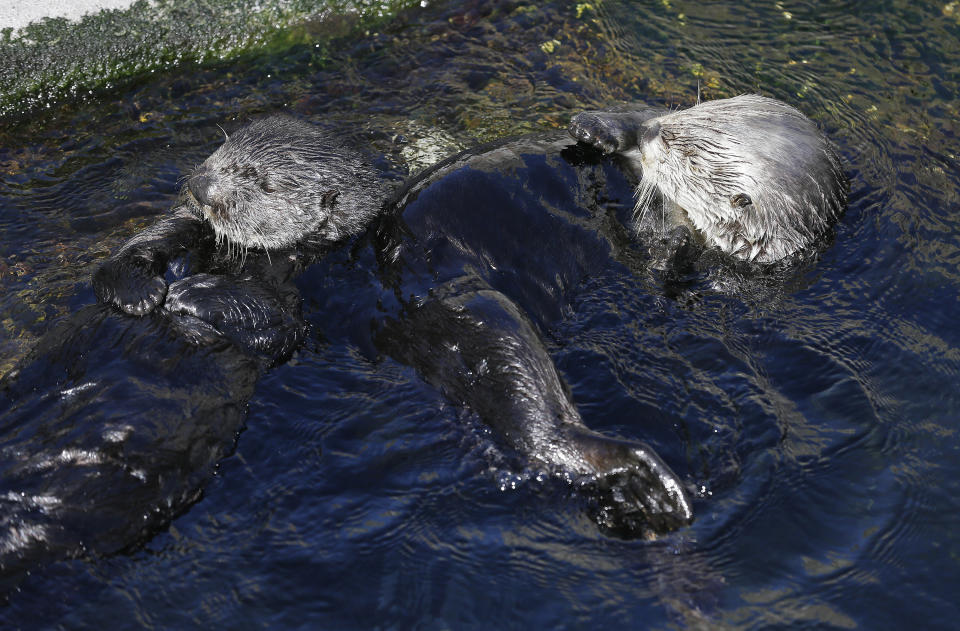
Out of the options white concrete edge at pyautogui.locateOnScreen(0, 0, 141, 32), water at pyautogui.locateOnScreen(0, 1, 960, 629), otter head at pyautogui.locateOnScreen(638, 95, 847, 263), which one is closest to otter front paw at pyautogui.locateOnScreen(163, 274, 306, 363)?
water at pyautogui.locateOnScreen(0, 1, 960, 629)

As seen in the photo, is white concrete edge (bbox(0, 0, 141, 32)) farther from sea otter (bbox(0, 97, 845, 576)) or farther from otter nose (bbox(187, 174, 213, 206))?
otter nose (bbox(187, 174, 213, 206))

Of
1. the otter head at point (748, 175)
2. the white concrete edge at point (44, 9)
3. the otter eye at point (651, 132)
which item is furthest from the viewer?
the white concrete edge at point (44, 9)

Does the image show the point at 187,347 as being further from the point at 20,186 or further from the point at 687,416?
the point at 20,186

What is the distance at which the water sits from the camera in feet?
9.59

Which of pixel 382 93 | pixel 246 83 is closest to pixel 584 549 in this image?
pixel 382 93

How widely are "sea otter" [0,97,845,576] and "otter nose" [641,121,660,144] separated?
1 cm

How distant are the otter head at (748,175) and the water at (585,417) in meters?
0.26

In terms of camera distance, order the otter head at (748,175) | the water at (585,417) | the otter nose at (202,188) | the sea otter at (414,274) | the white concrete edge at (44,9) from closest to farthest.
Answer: the water at (585,417) < the sea otter at (414,274) < the otter nose at (202,188) < the otter head at (748,175) < the white concrete edge at (44,9)

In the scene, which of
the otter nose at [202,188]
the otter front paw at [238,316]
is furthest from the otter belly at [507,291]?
the otter nose at [202,188]

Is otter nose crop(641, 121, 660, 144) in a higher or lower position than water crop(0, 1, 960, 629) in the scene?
higher

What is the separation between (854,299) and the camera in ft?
14.1

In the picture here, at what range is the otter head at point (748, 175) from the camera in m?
4.28

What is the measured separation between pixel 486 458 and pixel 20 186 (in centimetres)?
352

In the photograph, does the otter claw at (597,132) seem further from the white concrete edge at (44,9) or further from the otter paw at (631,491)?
the white concrete edge at (44,9)
